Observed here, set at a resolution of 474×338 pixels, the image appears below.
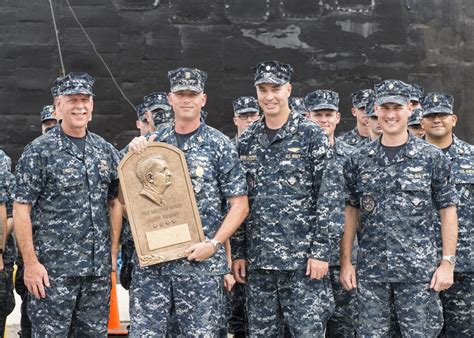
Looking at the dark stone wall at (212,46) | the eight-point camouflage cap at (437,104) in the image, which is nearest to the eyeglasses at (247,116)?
the dark stone wall at (212,46)

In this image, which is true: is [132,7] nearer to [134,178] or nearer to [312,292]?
[134,178]

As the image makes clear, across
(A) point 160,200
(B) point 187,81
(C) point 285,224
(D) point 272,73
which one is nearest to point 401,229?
(C) point 285,224

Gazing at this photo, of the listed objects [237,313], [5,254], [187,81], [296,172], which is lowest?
[237,313]

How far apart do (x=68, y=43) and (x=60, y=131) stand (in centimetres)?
321

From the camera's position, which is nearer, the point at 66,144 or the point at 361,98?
the point at 66,144

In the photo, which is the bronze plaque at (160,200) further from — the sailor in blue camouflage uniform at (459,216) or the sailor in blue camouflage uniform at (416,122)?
the sailor in blue camouflage uniform at (416,122)

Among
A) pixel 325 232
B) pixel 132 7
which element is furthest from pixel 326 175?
pixel 132 7

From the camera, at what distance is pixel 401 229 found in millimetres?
6566

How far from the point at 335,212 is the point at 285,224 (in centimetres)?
38

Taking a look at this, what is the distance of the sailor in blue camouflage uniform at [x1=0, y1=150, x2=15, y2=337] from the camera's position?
300 inches

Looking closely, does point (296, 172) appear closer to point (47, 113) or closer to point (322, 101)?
point (322, 101)

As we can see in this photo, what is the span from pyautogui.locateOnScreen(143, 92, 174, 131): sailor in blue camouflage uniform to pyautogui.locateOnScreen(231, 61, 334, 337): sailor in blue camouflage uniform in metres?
1.78

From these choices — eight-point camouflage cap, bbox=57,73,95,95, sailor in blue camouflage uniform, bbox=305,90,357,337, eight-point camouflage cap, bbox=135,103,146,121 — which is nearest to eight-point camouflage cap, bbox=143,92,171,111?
eight-point camouflage cap, bbox=135,103,146,121

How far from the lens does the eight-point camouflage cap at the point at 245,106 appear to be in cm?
934
